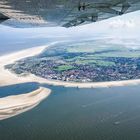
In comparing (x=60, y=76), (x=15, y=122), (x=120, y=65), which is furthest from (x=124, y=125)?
(x=120, y=65)

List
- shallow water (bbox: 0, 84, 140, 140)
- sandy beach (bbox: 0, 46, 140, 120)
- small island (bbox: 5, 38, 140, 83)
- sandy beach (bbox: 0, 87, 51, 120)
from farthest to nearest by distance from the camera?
small island (bbox: 5, 38, 140, 83), sandy beach (bbox: 0, 46, 140, 120), sandy beach (bbox: 0, 87, 51, 120), shallow water (bbox: 0, 84, 140, 140)

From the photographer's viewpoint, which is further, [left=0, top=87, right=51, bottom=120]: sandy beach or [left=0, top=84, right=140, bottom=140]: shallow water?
[left=0, top=87, right=51, bottom=120]: sandy beach

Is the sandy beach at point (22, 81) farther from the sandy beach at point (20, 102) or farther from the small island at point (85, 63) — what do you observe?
the small island at point (85, 63)

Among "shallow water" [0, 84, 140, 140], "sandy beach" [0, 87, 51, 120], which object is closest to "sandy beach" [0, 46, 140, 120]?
"sandy beach" [0, 87, 51, 120]

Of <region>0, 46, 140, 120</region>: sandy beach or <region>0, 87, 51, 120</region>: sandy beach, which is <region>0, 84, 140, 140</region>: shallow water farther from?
<region>0, 46, 140, 120</region>: sandy beach

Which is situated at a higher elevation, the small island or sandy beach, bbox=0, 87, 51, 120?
the small island

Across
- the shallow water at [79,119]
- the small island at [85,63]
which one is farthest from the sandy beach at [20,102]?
the small island at [85,63]

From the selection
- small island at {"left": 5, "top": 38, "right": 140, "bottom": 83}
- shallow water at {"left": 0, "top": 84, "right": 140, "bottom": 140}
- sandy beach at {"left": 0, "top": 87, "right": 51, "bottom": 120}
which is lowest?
shallow water at {"left": 0, "top": 84, "right": 140, "bottom": 140}
